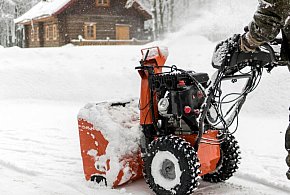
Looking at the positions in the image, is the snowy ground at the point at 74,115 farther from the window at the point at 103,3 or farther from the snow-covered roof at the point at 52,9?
the window at the point at 103,3

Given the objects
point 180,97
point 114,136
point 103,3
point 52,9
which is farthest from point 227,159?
point 103,3

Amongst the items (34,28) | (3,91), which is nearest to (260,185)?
(3,91)

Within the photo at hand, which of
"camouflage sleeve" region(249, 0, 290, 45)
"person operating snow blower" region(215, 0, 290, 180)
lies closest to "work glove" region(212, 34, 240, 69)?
"person operating snow blower" region(215, 0, 290, 180)

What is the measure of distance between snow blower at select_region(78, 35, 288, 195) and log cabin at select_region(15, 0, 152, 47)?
75.3 ft

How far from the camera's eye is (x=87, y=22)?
29.4 m

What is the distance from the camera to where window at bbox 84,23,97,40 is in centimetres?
2945

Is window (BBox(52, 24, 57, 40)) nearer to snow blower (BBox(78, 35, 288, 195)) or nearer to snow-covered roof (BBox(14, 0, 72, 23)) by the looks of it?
snow-covered roof (BBox(14, 0, 72, 23))

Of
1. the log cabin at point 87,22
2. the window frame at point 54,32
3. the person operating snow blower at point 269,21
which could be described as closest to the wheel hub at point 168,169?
the person operating snow blower at point 269,21

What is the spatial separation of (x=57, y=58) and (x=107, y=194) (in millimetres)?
12147

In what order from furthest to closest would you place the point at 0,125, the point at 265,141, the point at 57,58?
the point at 57,58, the point at 0,125, the point at 265,141

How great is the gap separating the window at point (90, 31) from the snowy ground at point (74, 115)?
11040mm

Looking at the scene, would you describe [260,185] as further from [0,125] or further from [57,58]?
[57,58]

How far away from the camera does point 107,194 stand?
445 centimetres

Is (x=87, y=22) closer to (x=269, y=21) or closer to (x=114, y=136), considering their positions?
(x=114, y=136)
